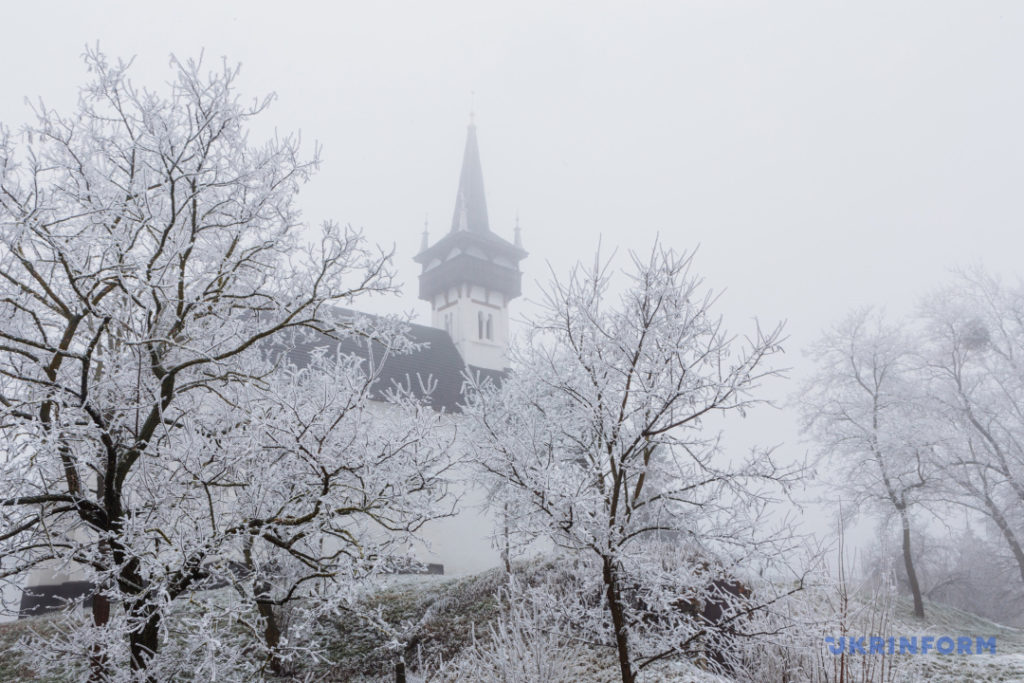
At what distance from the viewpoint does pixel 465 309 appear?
3222 cm

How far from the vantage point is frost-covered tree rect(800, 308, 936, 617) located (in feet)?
49.8

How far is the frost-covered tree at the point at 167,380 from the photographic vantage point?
4.74 metres

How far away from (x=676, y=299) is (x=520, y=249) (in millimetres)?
30981

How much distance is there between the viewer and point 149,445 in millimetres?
4902

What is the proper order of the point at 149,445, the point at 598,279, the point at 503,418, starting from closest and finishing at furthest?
the point at 149,445, the point at 598,279, the point at 503,418

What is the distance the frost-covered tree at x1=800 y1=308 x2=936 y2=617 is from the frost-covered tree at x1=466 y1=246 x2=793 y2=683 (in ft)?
39.4

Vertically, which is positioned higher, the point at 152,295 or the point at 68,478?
the point at 152,295

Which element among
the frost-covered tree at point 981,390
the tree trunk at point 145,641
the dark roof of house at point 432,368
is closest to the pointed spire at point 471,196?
the dark roof of house at point 432,368

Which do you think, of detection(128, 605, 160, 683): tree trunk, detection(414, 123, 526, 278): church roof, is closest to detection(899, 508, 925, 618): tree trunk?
detection(128, 605, 160, 683): tree trunk

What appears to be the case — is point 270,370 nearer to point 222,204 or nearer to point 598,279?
point 222,204

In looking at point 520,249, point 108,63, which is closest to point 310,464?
point 108,63

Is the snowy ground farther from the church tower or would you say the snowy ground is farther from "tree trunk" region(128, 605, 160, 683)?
the church tower

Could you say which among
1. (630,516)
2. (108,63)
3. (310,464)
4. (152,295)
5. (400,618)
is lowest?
(400,618)

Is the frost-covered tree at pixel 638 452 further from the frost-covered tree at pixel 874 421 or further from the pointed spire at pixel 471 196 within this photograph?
the pointed spire at pixel 471 196
